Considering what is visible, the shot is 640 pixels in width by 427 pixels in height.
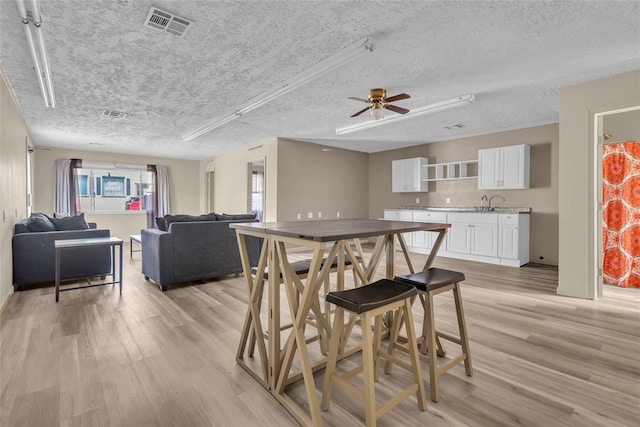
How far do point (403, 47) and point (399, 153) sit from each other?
17.0 feet

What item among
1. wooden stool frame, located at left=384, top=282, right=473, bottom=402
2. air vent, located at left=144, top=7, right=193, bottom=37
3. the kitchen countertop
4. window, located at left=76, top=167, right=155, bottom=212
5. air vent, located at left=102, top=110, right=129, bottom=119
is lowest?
wooden stool frame, located at left=384, top=282, right=473, bottom=402

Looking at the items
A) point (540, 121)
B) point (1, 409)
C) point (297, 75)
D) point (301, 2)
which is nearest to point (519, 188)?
point (540, 121)

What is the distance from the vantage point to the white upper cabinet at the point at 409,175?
23.3 ft

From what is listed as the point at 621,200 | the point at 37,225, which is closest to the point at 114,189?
the point at 37,225

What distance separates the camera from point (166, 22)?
2404 mm

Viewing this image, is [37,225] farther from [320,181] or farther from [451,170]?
[451,170]

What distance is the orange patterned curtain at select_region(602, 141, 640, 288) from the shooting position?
13.5ft

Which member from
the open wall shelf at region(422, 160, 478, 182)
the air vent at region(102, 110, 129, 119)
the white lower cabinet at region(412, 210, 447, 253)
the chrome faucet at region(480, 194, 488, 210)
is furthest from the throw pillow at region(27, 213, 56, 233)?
the chrome faucet at region(480, 194, 488, 210)

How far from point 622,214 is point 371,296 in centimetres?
459

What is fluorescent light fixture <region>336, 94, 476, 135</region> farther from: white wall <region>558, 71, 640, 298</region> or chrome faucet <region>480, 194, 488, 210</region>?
chrome faucet <region>480, 194, 488, 210</region>

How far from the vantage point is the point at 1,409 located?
165 centimetres

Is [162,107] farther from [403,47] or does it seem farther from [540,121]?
[540,121]

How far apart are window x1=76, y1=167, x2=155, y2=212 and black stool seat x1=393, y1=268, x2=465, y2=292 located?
29.4ft

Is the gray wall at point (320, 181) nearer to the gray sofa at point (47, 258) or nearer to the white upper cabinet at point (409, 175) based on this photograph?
the white upper cabinet at point (409, 175)
